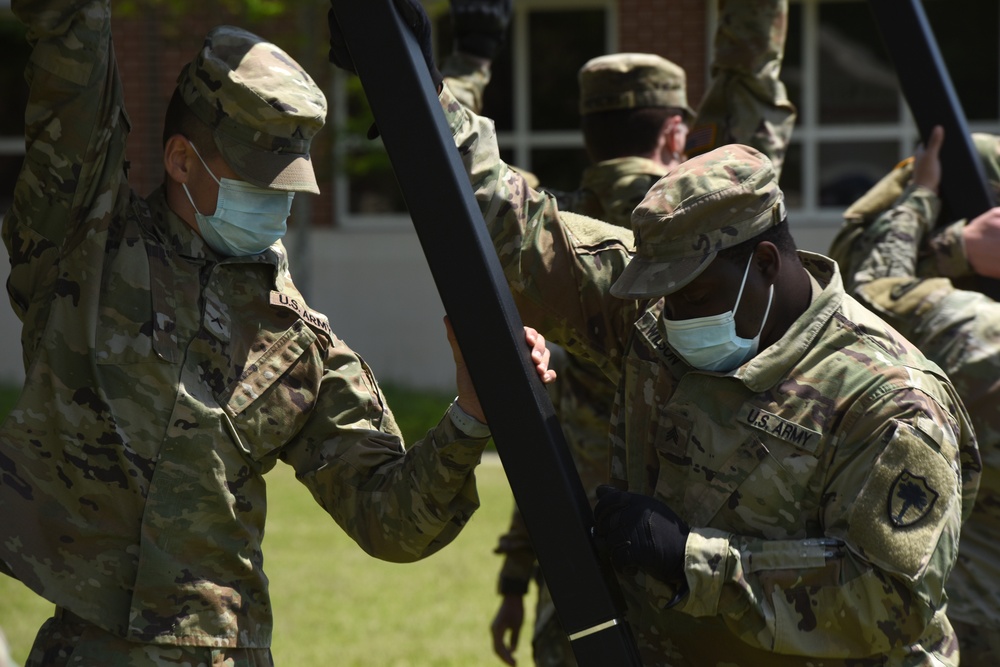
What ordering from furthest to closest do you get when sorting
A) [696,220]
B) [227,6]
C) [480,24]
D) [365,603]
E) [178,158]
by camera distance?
[227,6] → [365,603] → [480,24] → [178,158] → [696,220]

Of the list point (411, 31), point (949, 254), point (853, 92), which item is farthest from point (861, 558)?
point (853, 92)

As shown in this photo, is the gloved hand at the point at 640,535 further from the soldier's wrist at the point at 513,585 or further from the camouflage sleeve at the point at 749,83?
the soldier's wrist at the point at 513,585

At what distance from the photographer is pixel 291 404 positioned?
8.60 ft

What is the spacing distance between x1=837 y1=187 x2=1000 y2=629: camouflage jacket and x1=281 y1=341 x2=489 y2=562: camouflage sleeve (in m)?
1.43

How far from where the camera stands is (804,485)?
2408 mm

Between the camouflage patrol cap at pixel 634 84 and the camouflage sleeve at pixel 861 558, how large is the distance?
2088 millimetres

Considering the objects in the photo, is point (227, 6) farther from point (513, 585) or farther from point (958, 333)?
point (958, 333)

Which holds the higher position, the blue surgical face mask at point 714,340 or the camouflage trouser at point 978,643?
the blue surgical face mask at point 714,340

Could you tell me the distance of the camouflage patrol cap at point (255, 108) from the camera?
2.58 metres

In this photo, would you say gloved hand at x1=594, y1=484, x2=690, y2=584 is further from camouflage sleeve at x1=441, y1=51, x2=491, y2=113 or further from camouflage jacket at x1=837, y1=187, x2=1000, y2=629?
camouflage sleeve at x1=441, y1=51, x2=491, y2=113

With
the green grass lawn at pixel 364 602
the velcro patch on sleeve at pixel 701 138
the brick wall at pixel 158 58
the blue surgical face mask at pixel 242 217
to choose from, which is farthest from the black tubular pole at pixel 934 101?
the brick wall at pixel 158 58

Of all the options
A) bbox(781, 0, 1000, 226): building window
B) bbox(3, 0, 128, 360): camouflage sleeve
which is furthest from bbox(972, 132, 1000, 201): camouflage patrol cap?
bbox(781, 0, 1000, 226): building window

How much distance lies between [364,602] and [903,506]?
205 inches

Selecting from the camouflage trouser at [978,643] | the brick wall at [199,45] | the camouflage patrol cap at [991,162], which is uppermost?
the camouflage patrol cap at [991,162]
